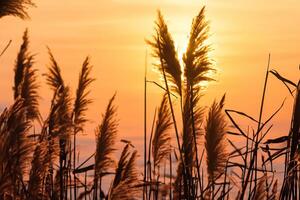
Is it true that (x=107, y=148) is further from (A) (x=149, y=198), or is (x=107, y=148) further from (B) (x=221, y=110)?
(B) (x=221, y=110)

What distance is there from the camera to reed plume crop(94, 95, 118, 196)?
667cm

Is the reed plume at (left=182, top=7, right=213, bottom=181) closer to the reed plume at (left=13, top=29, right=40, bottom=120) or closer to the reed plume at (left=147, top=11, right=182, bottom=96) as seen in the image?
the reed plume at (left=147, top=11, right=182, bottom=96)

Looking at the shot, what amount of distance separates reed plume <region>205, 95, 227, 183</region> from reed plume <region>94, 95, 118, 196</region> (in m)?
1.11

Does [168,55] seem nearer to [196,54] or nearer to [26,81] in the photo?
[196,54]

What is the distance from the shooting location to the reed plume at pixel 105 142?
6.67 metres

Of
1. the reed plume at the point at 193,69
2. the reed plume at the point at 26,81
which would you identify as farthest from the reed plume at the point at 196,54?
the reed plume at the point at 26,81

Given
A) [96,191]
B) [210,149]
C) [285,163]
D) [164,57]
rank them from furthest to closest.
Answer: [96,191] → [210,149] → [164,57] → [285,163]

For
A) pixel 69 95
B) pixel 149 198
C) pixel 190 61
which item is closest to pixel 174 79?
pixel 190 61

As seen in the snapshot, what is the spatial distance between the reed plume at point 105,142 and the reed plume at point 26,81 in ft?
2.76

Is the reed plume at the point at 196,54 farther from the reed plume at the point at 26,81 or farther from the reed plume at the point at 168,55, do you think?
the reed plume at the point at 26,81

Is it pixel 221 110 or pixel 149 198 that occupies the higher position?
pixel 221 110

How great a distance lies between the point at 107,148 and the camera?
6789 millimetres

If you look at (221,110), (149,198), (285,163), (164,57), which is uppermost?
(164,57)

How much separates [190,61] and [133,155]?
1009mm
